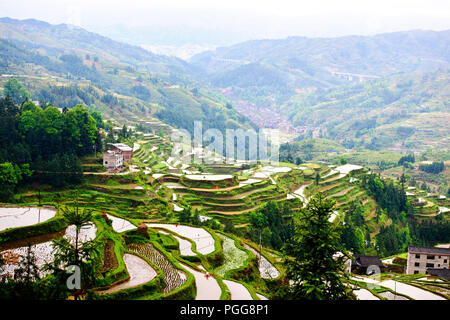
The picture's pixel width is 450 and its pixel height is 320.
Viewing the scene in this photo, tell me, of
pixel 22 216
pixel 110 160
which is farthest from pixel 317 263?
pixel 110 160

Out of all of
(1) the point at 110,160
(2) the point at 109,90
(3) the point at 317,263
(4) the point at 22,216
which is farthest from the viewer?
(2) the point at 109,90

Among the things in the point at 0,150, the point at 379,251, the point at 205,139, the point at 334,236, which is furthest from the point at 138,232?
the point at 205,139

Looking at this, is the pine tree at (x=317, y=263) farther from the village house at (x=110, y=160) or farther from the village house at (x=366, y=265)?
the village house at (x=110, y=160)

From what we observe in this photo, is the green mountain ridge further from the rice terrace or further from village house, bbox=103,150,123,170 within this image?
village house, bbox=103,150,123,170

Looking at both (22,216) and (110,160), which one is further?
(110,160)

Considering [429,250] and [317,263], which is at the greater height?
[317,263]

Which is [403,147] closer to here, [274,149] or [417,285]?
[274,149]

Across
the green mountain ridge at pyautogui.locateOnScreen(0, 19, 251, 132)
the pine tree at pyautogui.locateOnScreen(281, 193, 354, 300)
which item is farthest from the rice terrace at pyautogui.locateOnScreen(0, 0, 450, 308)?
the green mountain ridge at pyautogui.locateOnScreen(0, 19, 251, 132)

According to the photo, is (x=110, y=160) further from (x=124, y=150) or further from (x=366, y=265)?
(x=366, y=265)

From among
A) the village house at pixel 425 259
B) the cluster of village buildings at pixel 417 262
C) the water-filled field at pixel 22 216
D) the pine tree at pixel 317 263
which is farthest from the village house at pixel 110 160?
the pine tree at pixel 317 263
